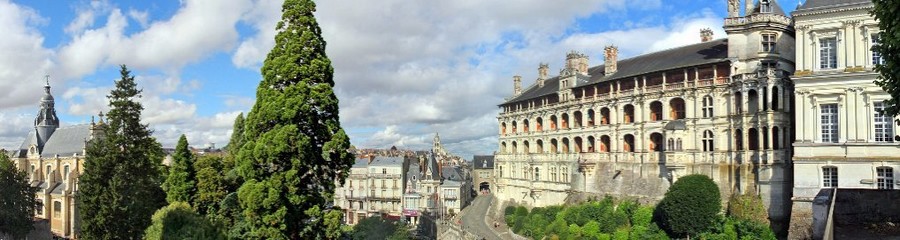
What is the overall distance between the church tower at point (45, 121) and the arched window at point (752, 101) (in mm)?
81275

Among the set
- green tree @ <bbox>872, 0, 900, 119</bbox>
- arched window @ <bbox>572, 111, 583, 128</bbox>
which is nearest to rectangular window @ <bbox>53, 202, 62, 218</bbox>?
arched window @ <bbox>572, 111, 583, 128</bbox>

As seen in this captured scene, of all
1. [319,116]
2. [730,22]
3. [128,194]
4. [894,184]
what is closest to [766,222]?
[894,184]

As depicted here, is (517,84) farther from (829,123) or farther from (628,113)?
(829,123)

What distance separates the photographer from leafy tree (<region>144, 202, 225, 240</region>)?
2256cm

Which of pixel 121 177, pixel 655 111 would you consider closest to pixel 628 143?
pixel 655 111

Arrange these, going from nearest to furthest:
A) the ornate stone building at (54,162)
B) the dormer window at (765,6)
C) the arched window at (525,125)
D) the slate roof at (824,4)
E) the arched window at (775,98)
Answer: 1. the slate roof at (824,4)
2. the arched window at (775,98)
3. the dormer window at (765,6)
4. the arched window at (525,125)
5. the ornate stone building at (54,162)

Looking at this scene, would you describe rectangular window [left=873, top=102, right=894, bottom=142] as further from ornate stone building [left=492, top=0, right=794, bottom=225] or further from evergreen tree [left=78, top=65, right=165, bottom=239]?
evergreen tree [left=78, top=65, right=165, bottom=239]

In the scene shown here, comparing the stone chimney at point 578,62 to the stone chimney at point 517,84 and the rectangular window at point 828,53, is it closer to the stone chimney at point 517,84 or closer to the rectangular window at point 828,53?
the stone chimney at point 517,84

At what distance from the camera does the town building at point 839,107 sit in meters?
31.4

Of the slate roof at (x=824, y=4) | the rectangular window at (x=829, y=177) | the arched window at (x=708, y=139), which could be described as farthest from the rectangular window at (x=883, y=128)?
the arched window at (x=708, y=139)

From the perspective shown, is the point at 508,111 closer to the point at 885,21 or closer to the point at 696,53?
the point at 696,53

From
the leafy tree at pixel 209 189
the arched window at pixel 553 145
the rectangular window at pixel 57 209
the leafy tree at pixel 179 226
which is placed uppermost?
the arched window at pixel 553 145

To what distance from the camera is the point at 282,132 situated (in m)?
17.8

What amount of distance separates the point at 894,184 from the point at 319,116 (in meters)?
28.2
